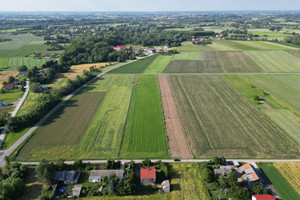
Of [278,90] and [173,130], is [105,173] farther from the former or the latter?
[278,90]

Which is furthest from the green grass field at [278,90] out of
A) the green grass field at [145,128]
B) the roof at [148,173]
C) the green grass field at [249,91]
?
the roof at [148,173]

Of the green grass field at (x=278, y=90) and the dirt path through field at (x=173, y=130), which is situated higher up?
the green grass field at (x=278, y=90)

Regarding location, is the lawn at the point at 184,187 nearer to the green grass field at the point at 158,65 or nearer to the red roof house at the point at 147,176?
the red roof house at the point at 147,176

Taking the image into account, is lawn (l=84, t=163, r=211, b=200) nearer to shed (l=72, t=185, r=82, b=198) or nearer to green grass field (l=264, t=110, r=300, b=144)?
shed (l=72, t=185, r=82, b=198)

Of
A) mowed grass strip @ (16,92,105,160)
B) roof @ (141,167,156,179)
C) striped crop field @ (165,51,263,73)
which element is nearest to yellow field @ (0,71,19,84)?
mowed grass strip @ (16,92,105,160)

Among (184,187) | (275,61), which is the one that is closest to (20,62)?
(184,187)

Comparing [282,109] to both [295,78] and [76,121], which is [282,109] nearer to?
[295,78]

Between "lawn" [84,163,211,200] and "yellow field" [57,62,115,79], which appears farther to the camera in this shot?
"yellow field" [57,62,115,79]
